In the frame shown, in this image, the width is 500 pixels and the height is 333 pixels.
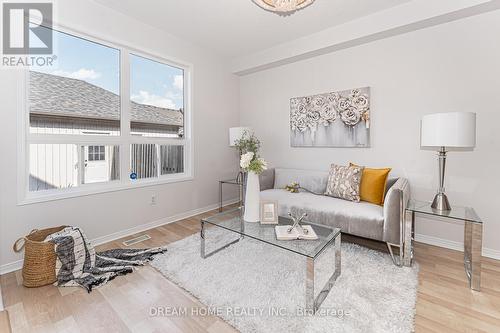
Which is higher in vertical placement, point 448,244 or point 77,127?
point 77,127

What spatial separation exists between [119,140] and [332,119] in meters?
2.80

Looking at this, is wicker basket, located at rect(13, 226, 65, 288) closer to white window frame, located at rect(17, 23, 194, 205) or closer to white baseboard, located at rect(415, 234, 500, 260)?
white window frame, located at rect(17, 23, 194, 205)

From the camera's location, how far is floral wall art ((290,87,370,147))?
9.93 ft

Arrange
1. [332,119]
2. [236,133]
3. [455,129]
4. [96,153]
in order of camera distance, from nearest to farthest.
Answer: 1. [455,129]
2. [96,153]
3. [332,119]
4. [236,133]

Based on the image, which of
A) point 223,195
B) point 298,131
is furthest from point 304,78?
point 223,195

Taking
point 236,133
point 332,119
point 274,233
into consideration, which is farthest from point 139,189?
point 332,119

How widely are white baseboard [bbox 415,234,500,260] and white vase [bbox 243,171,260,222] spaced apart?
2.03 metres

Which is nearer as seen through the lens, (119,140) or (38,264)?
(38,264)

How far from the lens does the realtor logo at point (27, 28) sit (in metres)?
2.07

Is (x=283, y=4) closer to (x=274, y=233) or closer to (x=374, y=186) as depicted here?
(x=274, y=233)

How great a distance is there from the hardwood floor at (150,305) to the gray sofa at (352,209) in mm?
439

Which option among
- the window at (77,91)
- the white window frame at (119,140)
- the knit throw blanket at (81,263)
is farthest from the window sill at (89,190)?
the window at (77,91)

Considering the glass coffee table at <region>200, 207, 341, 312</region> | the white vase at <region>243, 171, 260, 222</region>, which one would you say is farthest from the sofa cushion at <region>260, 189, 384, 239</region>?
the white vase at <region>243, 171, 260, 222</region>

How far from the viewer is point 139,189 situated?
300 centimetres
